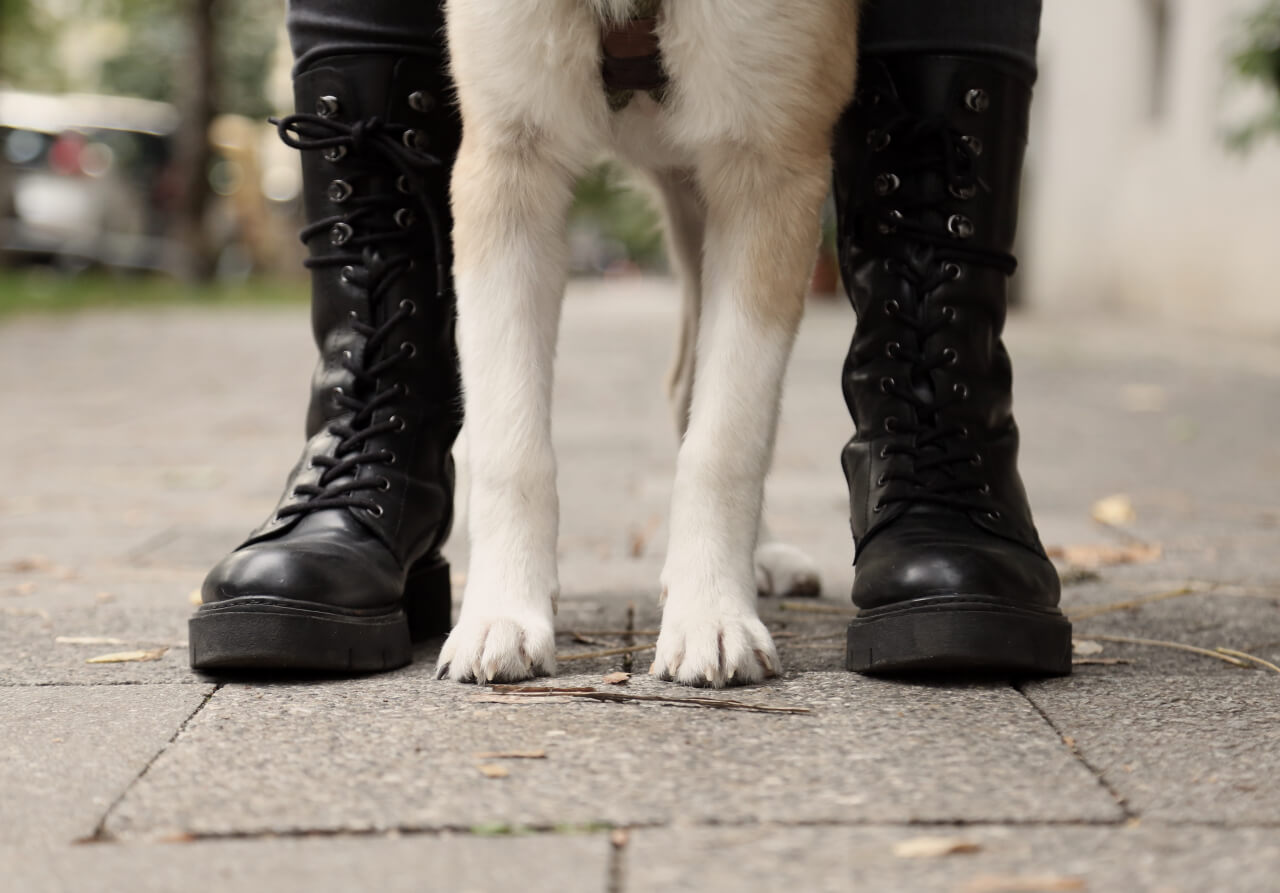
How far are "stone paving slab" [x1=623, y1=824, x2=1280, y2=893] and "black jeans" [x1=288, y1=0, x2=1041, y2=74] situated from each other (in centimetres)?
125

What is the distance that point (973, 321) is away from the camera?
84.0 inches

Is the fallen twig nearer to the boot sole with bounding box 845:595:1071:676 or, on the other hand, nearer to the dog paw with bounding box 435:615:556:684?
the dog paw with bounding box 435:615:556:684

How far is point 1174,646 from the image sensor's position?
212 centimetres

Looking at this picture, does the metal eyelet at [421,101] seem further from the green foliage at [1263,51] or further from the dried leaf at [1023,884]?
the green foliage at [1263,51]

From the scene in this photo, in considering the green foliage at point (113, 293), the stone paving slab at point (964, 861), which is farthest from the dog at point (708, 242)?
the green foliage at point (113, 293)

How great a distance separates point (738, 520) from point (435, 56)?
2.87 feet

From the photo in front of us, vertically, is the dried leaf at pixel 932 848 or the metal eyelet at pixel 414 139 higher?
the metal eyelet at pixel 414 139

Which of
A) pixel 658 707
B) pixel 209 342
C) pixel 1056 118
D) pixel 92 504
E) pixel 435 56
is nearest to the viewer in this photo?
pixel 658 707

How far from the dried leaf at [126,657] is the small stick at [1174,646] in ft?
4.64

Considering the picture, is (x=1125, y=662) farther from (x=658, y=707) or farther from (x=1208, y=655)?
(x=658, y=707)

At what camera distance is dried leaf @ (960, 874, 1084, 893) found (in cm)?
119

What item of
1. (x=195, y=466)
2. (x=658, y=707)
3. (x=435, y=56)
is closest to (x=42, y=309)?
(x=195, y=466)

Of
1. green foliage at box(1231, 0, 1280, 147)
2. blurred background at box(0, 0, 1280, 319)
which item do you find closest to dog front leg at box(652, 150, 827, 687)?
blurred background at box(0, 0, 1280, 319)

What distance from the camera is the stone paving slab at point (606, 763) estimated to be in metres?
1.38
